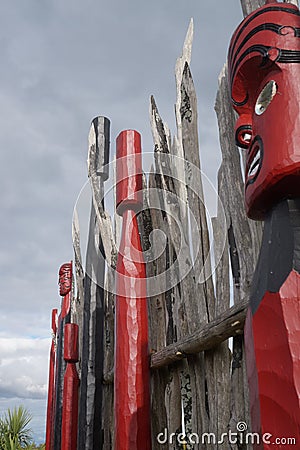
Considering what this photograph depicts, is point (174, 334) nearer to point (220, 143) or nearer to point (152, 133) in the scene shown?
point (220, 143)

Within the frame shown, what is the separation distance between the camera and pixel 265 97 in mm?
1093

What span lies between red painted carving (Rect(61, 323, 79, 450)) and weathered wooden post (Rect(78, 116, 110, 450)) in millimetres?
519

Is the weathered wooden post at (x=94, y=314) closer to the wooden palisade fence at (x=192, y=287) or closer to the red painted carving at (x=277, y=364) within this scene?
the wooden palisade fence at (x=192, y=287)

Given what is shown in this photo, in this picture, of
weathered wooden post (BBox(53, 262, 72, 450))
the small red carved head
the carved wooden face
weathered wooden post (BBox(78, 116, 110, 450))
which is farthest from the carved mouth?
the small red carved head

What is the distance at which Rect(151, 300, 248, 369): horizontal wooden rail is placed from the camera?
1546 millimetres

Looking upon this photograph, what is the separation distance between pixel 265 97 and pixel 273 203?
233 mm

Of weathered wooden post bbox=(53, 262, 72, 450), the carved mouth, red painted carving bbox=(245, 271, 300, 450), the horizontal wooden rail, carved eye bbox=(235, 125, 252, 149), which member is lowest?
red painted carving bbox=(245, 271, 300, 450)

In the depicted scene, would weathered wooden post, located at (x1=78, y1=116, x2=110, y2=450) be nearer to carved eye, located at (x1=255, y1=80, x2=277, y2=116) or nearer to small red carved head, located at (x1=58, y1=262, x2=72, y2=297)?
small red carved head, located at (x1=58, y1=262, x2=72, y2=297)

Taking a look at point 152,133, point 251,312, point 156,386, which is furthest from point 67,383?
point 251,312

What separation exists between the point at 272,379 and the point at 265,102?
0.56 meters

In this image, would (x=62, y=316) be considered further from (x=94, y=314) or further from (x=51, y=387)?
(x=94, y=314)

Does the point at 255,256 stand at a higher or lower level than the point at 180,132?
lower

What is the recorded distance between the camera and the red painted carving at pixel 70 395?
155 inches

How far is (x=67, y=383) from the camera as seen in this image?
4.15 metres
